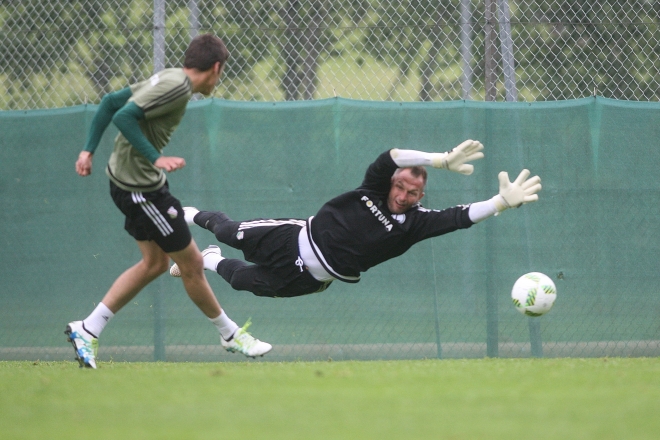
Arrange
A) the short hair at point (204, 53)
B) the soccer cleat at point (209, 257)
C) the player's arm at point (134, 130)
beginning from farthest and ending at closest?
the soccer cleat at point (209, 257)
the short hair at point (204, 53)
the player's arm at point (134, 130)

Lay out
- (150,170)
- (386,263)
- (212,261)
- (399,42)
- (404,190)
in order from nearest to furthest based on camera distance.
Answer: (150,170), (404,190), (212,261), (386,263), (399,42)

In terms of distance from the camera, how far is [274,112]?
7.93m

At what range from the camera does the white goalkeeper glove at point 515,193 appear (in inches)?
233

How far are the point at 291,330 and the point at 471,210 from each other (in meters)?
2.50

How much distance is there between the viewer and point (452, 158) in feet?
19.0

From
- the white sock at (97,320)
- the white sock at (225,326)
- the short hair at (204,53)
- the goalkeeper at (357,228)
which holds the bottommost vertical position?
the white sock at (225,326)

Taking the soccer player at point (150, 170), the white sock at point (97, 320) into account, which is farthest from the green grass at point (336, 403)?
the soccer player at point (150, 170)

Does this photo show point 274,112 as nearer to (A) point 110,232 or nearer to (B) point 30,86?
(A) point 110,232

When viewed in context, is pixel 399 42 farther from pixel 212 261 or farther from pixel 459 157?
pixel 212 261

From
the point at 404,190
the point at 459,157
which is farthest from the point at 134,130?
the point at 459,157

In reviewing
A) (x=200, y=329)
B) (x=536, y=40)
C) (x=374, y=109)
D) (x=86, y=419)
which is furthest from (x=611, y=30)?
(x=86, y=419)

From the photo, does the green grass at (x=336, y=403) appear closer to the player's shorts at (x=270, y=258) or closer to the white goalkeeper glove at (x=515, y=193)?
the player's shorts at (x=270, y=258)

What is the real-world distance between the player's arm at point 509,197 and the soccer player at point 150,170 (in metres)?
1.75

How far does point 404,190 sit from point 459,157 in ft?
1.87
